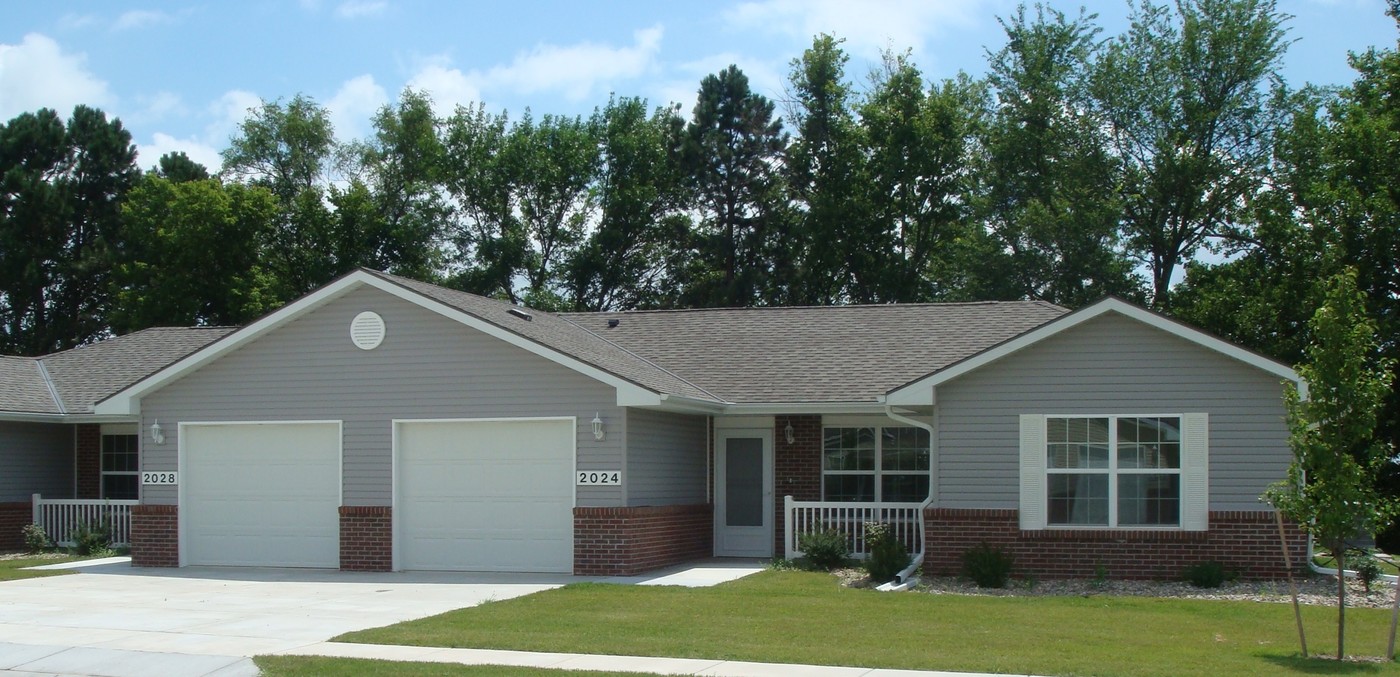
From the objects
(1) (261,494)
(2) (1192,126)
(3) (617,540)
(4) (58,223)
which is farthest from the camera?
(4) (58,223)

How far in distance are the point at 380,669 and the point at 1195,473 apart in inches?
433

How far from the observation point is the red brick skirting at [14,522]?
24141 millimetres

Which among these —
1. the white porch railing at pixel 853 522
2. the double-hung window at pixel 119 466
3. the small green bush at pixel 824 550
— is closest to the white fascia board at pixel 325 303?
the small green bush at pixel 824 550

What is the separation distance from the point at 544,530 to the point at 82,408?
10536mm

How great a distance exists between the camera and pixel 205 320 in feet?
150

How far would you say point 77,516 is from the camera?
78.4 feet

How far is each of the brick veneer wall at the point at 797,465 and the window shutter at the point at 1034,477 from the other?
4374 mm

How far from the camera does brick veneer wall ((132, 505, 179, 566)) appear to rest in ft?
68.8

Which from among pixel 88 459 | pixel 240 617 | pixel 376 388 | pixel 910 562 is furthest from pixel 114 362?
pixel 910 562

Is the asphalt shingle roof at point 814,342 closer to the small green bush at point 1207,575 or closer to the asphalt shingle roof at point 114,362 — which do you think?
the small green bush at point 1207,575

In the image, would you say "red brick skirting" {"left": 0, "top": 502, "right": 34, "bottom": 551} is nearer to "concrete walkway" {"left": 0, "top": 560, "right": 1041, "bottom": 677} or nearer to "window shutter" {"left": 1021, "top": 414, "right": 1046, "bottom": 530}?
"concrete walkway" {"left": 0, "top": 560, "right": 1041, "bottom": 677}

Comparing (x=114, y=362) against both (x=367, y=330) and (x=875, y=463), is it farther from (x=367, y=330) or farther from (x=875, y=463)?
(x=875, y=463)

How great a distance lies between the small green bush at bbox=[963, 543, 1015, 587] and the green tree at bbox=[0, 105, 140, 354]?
133 feet

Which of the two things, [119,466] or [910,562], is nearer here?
[910,562]
